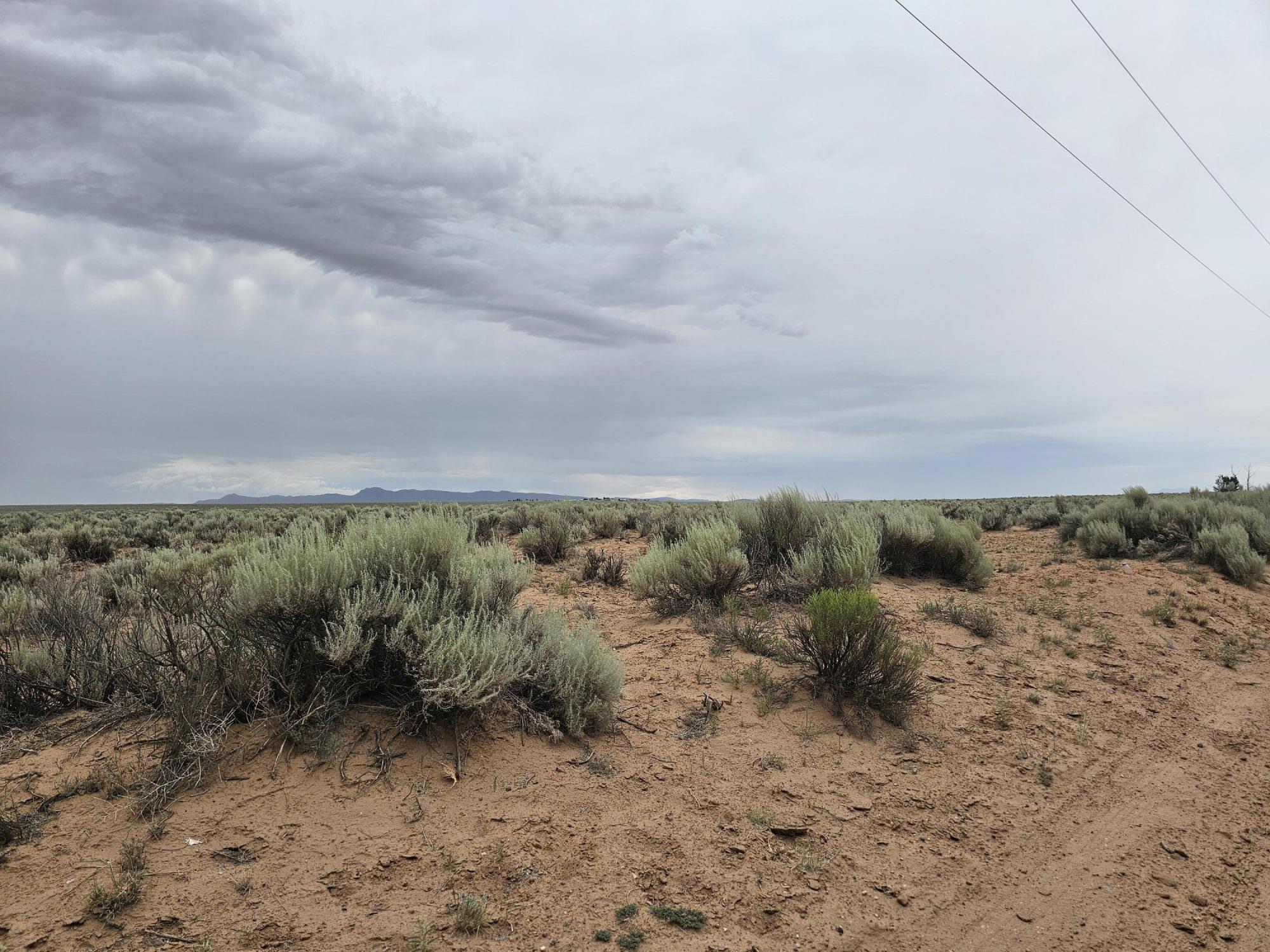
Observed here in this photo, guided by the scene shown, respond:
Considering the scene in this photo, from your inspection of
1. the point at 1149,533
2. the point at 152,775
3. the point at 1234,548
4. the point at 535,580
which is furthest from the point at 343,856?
the point at 1149,533

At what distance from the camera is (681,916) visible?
3.62m

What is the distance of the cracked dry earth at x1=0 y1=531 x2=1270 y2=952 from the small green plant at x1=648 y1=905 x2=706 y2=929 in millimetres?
40

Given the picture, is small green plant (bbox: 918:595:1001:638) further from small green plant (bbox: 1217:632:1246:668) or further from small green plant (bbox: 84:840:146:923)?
small green plant (bbox: 84:840:146:923)

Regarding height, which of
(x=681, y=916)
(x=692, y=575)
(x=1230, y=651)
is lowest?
(x=681, y=916)

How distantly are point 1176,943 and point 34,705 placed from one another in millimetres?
7294

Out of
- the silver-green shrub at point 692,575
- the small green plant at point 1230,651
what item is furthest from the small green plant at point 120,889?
the small green plant at point 1230,651

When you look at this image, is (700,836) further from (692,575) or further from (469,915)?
(692,575)

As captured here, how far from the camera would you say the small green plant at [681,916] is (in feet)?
11.7

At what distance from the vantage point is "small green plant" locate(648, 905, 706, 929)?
358cm

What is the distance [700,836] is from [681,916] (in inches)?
27.2

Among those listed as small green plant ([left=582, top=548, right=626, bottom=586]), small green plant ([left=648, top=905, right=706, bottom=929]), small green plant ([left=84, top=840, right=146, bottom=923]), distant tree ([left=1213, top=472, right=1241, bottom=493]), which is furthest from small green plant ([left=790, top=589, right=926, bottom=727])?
distant tree ([left=1213, top=472, right=1241, bottom=493])

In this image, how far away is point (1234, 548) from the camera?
1291 cm

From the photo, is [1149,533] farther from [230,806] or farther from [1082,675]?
[230,806]

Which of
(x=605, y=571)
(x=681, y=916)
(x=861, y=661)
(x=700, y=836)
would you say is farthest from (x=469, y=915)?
(x=605, y=571)
